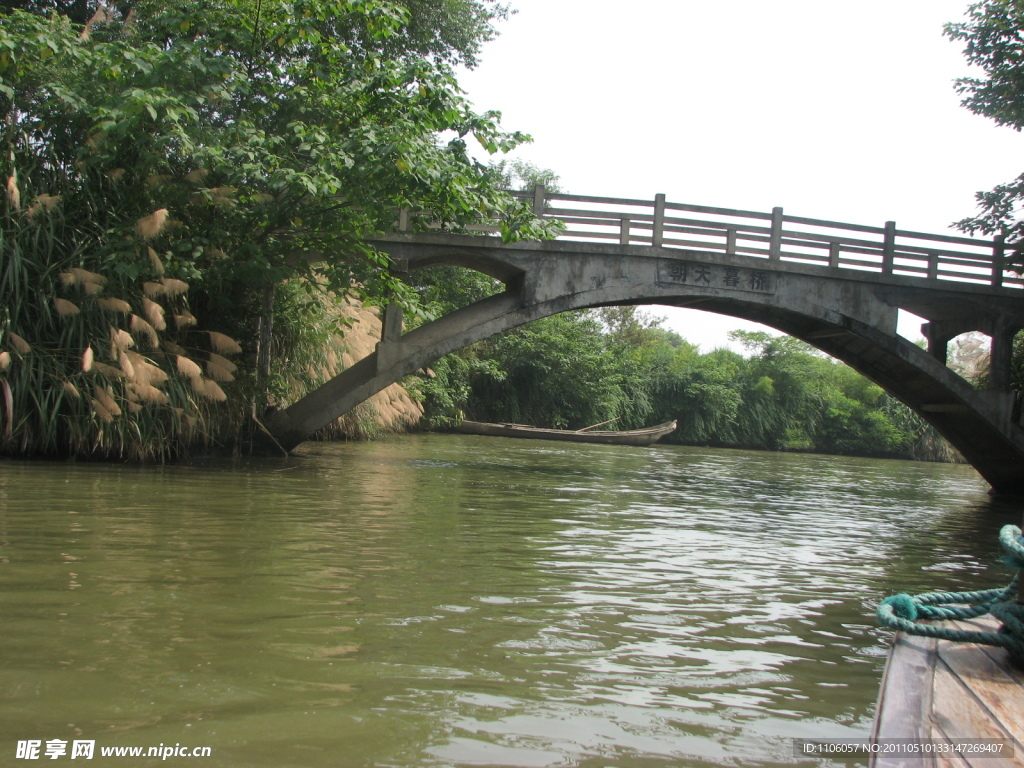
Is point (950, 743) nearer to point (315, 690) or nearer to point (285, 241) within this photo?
point (315, 690)

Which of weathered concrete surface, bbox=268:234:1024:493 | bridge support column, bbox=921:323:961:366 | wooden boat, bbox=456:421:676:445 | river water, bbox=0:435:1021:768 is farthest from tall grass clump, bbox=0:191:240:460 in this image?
wooden boat, bbox=456:421:676:445

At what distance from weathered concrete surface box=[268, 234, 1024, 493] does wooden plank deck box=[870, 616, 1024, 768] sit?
9695mm

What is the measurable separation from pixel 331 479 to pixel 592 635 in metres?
6.24

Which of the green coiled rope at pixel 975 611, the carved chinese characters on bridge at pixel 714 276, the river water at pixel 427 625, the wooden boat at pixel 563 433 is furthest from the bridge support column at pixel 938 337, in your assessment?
the green coiled rope at pixel 975 611

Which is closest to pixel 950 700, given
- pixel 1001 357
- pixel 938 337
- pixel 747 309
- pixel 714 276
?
pixel 714 276

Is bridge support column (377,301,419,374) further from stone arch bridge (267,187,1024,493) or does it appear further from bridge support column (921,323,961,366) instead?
bridge support column (921,323,961,366)

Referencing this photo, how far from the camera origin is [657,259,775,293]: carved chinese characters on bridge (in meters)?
13.2

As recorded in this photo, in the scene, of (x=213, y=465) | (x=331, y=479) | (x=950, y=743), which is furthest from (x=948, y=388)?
(x=950, y=743)

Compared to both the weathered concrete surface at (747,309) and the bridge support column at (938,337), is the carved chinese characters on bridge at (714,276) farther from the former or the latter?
the bridge support column at (938,337)

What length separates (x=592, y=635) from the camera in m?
3.61

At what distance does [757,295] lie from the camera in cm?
1345

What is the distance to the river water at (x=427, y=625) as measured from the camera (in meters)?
2.46

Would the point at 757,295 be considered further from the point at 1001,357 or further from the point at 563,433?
the point at 563,433

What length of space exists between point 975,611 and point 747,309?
38.8 feet
